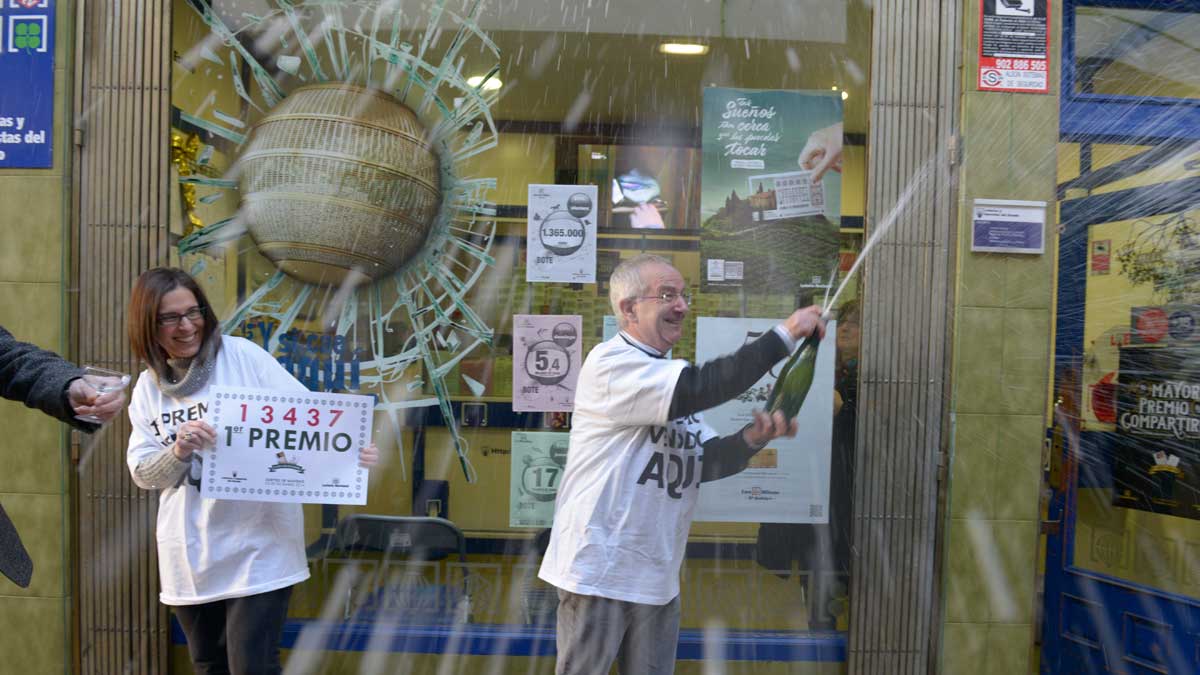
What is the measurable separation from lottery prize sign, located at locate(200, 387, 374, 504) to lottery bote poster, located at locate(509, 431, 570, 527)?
4.08 ft

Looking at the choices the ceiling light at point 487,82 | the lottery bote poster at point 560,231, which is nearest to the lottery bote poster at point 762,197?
the lottery bote poster at point 560,231

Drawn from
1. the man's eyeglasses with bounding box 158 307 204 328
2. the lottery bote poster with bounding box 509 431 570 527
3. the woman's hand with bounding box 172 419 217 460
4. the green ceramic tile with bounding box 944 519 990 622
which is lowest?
the green ceramic tile with bounding box 944 519 990 622

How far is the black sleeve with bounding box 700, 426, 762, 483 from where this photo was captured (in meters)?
3.17

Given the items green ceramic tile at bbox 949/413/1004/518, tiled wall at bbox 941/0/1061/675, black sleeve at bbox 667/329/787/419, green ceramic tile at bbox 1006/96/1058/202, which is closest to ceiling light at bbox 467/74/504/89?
black sleeve at bbox 667/329/787/419

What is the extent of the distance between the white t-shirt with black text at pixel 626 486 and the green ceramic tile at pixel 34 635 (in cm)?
266

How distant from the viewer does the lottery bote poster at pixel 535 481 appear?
4449 millimetres

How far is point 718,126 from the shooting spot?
4410 mm

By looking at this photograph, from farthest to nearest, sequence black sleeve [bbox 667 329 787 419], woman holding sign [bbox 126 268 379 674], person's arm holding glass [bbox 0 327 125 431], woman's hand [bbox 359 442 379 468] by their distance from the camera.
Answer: woman's hand [bbox 359 442 379 468]
woman holding sign [bbox 126 268 379 674]
black sleeve [bbox 667 329 787 419]
person's arm holding glass [bbox 0 327 125 431]

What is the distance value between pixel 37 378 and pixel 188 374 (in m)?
0.80

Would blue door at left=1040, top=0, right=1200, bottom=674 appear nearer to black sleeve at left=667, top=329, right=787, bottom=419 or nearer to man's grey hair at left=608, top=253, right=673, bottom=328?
black sleeve at left=667, top=329, right=787, bottom=419

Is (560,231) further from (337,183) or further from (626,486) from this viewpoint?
(626,486)

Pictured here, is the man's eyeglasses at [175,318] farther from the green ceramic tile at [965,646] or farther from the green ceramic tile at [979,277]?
the green ceramic tile at [965,646]

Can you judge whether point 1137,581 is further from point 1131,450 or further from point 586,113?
point 586,113

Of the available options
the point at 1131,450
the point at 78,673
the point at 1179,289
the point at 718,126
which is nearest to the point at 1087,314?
the point at 1179,289
